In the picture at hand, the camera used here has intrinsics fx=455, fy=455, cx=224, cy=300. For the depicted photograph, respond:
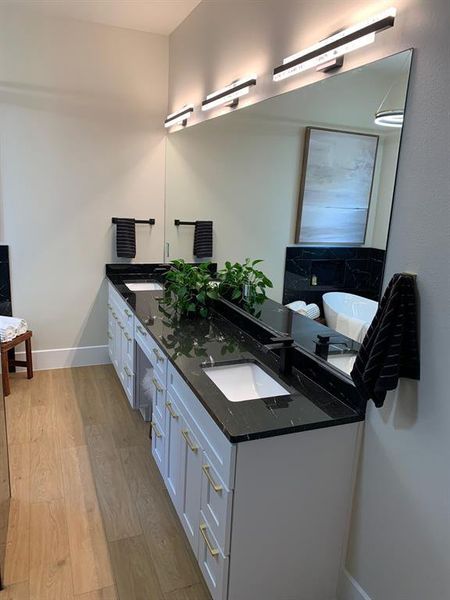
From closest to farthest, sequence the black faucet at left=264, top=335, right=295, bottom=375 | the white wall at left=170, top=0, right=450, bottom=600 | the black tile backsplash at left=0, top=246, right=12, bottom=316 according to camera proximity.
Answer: the white wall at left=170, top=0, right=450, bottom=600
the black faucet at left=264, top=335, right=295, bottom=375
the black tile backsplash at left=0, top=246, right=12, bottom=316

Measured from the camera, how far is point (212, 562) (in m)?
1.69

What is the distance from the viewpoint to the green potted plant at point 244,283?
258 cm

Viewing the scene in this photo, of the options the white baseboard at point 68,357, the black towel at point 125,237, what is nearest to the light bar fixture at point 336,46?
the black towel at point 125,237

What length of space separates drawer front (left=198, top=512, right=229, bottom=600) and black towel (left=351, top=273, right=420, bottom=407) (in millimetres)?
816

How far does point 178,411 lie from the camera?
2.05 meters

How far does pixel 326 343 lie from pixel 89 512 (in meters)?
1.47

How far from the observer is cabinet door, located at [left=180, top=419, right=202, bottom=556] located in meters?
1.82

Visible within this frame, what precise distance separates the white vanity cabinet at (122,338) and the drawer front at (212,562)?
4.97 feet

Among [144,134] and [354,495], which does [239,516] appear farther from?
[144,134]

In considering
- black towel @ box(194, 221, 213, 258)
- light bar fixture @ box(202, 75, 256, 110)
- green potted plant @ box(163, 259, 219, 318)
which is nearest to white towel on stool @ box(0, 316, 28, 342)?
green potted plant @ box(163, 259, 219, 318)

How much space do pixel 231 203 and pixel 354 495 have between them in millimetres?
Answer: 1878

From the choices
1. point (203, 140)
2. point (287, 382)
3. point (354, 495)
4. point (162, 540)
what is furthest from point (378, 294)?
point (203, 140)

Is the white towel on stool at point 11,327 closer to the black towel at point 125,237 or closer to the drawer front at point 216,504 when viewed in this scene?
the black towel at point 125,237

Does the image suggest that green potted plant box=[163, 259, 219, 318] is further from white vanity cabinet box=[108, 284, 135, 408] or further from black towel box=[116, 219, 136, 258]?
black towel box=[116, 219, 136, 258]
